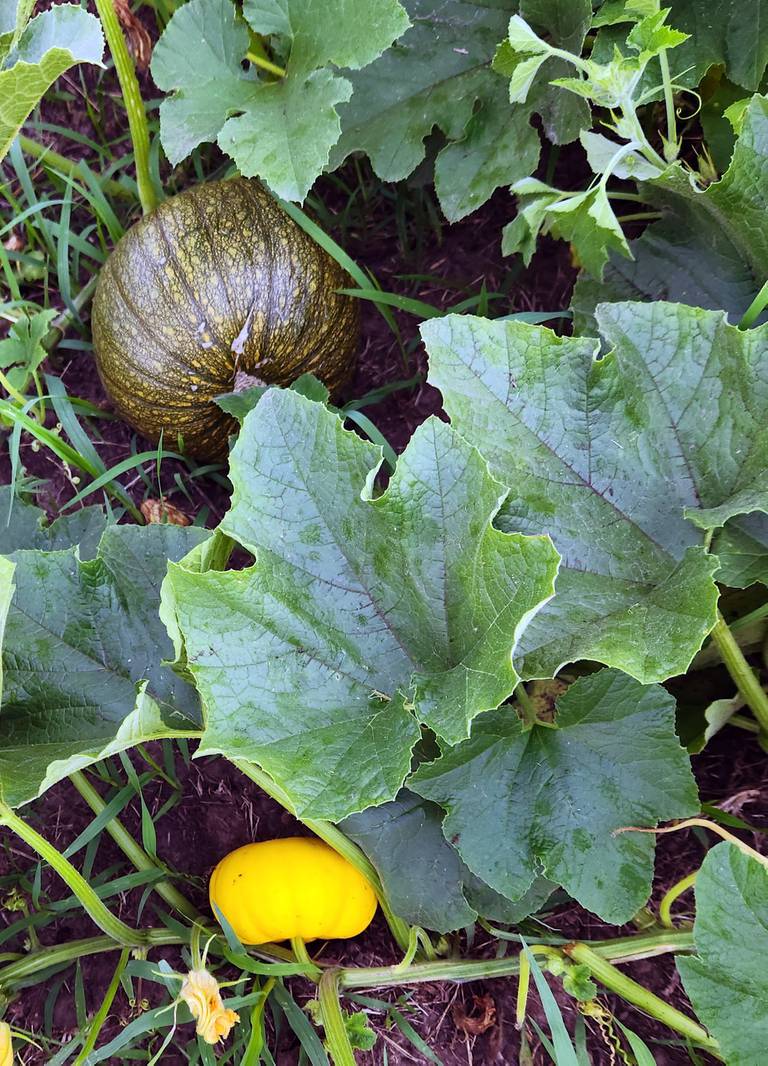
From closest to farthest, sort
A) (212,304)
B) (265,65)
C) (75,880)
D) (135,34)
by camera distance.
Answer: (75,880) → (265,65) → (212,304) → (135,34)

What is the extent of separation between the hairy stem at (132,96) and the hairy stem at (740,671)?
1305 millimetres

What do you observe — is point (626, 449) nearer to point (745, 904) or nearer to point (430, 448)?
point (430, 448)

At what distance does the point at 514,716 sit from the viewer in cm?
139

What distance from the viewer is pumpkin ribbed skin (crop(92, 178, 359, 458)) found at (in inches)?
69.7

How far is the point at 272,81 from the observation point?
1712mm

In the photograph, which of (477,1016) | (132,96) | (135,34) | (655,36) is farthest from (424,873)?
(135,34)

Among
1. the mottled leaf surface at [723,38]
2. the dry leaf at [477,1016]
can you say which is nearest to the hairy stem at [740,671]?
the dry leaf at [477,1016]

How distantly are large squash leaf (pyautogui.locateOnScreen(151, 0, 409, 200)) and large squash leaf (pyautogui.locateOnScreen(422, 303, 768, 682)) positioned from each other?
A: 444 mm

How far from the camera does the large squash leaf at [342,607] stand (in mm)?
1187

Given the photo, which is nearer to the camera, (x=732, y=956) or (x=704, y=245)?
(x=732, y=956)

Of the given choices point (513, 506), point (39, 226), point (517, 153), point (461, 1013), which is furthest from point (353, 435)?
point (39, 226)

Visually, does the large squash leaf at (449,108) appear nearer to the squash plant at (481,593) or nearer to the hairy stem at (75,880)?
the squash plant at (481,593)

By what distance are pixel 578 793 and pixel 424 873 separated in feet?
0.91

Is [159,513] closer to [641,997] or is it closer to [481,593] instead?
[481,593]
